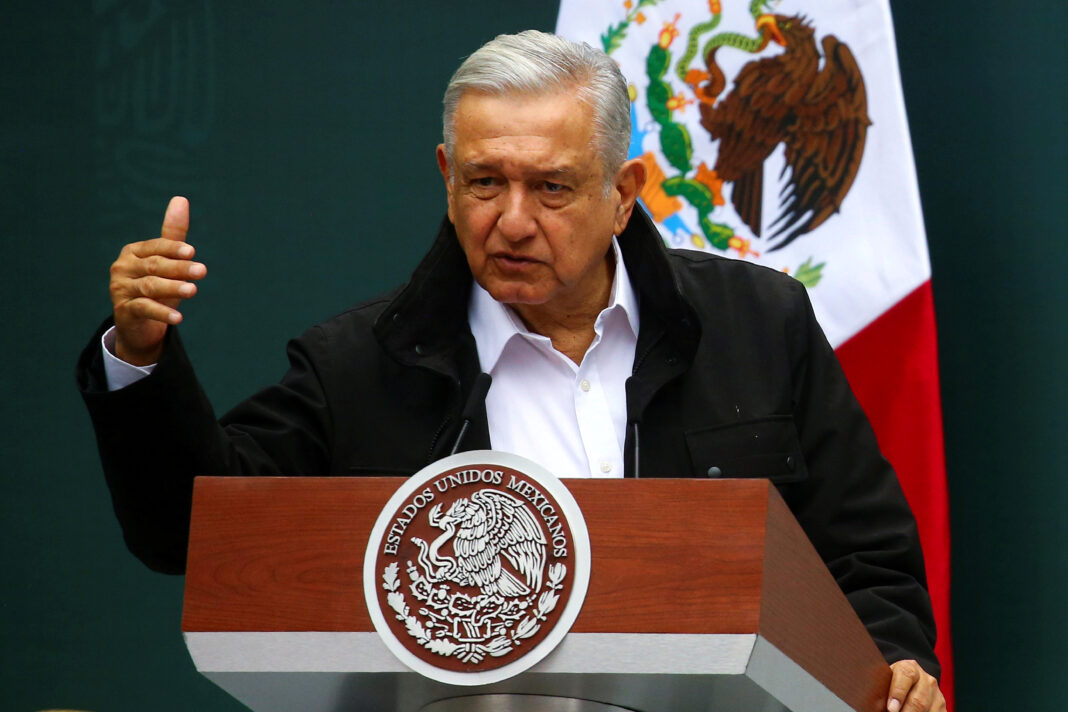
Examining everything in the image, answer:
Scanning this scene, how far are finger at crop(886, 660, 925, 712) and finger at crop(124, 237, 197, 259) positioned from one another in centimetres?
88

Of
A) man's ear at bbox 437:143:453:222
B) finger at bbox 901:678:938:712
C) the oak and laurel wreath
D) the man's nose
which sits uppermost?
man's ear at bbox 437:143:453:222

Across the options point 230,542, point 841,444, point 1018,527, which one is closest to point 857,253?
point 1018,527

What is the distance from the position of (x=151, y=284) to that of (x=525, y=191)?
0.53m

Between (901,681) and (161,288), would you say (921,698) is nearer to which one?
A: (901,681)

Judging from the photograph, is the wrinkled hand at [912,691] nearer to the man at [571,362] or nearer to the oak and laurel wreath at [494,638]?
the man at [571,362]

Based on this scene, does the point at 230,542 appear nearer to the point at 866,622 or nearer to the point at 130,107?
the point at 866,622

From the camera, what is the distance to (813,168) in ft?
9.75

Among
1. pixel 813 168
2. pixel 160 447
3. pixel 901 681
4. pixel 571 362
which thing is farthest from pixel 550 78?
pixel 813 168

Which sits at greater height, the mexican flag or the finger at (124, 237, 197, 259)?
the finger at (124, 237, 197, 259)

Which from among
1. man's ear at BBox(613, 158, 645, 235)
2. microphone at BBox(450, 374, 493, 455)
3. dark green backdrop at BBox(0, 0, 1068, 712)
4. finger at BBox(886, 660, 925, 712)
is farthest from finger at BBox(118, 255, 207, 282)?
dark green backdrop at BBox(0, 0, 1068, 712)

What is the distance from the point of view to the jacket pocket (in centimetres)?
194

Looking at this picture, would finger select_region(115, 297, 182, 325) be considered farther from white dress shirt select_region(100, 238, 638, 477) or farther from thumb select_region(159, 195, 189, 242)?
white dress shirt select_region(100, 238, 638, 477)

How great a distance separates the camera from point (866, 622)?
1847 mm

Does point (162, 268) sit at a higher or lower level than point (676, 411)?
higher
